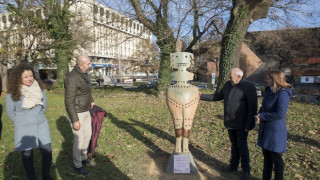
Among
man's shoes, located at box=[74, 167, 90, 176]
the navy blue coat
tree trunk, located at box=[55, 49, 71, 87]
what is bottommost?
man's shoes, located at box=[74, 167, 90, 176]

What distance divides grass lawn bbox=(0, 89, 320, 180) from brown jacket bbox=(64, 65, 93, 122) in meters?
1.13

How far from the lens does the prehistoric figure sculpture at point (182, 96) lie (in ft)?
12.2

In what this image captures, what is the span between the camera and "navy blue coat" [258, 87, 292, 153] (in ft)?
9.78

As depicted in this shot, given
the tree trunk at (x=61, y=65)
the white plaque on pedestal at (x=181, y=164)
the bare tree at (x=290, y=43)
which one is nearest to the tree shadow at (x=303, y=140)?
the white plaque on pedestal at (x=181, y=164)

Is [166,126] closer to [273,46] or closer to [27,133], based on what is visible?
[27,133]

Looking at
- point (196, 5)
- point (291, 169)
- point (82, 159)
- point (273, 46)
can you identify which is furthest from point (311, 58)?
point (82, 159)

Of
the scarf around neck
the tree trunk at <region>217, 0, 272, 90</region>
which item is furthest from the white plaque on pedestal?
the tree trunk at <region>217, 0, 272, 90</region>

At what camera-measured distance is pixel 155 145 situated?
5320 mm

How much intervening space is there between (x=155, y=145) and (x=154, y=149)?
0.23 metres

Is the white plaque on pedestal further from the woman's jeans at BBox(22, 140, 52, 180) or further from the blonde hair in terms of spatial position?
the woman's jeans at BBox(22, 140, 52, 180)

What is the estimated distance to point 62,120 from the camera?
768 cm

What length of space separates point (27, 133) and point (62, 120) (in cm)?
486

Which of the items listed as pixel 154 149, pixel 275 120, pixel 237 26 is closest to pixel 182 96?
pixel 275 120

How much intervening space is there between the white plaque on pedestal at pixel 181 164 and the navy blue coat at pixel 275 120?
125 centimetres
